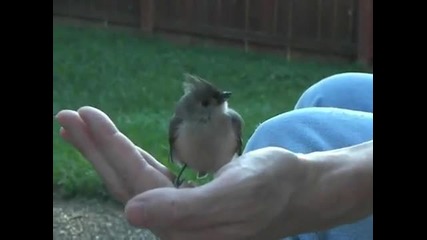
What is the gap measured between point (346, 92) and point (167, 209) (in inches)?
27.1

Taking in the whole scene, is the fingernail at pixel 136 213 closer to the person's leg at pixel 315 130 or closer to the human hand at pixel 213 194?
the human hand at pixel 213 194

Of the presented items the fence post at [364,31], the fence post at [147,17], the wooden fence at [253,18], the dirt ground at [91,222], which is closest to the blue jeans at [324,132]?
the dirt ground at [91,222]

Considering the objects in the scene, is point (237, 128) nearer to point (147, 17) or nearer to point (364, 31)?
point (364, 31)

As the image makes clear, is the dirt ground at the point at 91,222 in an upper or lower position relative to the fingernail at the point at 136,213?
lower

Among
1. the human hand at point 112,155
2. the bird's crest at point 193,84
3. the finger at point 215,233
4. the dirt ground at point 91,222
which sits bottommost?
the dirt ground at point 91,222

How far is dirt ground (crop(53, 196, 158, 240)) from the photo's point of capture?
311cm

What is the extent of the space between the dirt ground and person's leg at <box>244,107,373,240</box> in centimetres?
180

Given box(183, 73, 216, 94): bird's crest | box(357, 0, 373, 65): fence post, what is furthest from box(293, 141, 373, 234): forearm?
box(357, 0, 373, 65): fence post

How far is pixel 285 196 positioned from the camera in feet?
2.78

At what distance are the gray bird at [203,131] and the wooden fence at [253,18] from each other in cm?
466

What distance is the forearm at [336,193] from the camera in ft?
2.85
